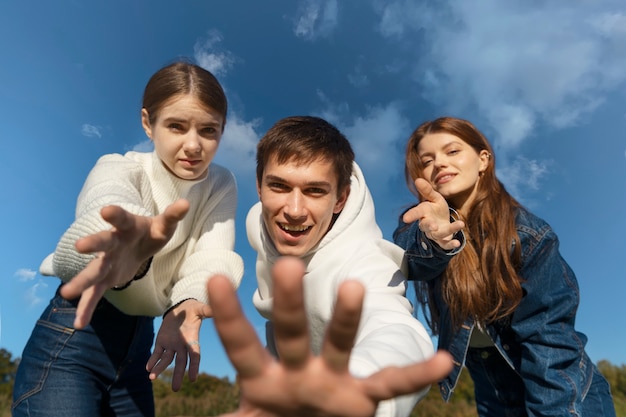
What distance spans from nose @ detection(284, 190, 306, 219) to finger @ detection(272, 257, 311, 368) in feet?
4.99

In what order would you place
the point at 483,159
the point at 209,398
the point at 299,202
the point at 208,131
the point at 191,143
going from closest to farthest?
1. the point at 299,202
2. the point at 191,143
3. the point at 208,131
4. the point at 483,159
5. the point at 209,398

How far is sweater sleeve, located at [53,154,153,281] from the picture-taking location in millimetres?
2207

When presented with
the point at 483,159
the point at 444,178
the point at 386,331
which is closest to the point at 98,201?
the point at 386,331

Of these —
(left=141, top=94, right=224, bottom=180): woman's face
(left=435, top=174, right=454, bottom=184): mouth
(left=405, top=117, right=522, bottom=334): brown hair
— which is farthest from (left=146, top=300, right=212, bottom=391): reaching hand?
(left=435, top=174, right=454, bottom=184): mouth

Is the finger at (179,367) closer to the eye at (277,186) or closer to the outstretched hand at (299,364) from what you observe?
the eye at (277,186)

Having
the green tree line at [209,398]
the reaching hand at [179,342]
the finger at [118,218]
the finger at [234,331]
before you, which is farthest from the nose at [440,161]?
the green tree line at [209,398]

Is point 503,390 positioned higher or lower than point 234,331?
higher

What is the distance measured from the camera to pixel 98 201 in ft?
7.49

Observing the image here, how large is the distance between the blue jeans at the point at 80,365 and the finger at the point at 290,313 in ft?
6.55

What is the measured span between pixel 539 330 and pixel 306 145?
1.96m

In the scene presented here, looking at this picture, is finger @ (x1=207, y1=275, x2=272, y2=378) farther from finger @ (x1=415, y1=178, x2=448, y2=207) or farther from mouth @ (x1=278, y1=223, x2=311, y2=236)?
finger @ (x1=415, y1=178, x2=448, y2=207)

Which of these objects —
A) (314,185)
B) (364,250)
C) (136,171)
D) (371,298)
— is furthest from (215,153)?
(371,298)

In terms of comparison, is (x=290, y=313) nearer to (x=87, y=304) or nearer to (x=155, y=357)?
(x=87, y=304)

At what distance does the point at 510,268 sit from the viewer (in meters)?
3.14
